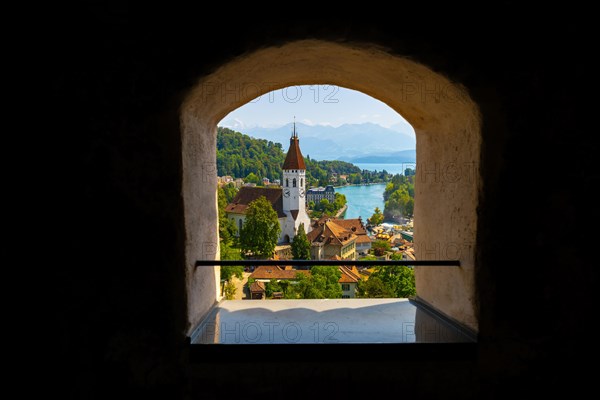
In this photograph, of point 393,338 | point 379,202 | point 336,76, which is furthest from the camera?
point 379,202

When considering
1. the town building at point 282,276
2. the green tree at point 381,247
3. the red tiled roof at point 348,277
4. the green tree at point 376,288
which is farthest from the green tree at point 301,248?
the green tree at point 376,288

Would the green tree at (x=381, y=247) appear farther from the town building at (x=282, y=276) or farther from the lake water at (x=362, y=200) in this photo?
the lake water at (x=362, y=200)

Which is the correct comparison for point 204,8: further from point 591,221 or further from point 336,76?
point 591,221

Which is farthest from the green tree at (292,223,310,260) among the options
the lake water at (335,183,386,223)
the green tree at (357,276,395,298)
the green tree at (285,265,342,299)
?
the green tree at (357,276,395,298)

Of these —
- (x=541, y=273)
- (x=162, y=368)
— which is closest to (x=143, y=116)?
(x=162, y=368)

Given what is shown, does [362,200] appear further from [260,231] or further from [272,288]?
[260,231]

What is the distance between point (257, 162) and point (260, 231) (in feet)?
14.3

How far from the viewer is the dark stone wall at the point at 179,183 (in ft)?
5.97

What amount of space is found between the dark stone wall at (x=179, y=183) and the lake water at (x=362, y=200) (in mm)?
4270

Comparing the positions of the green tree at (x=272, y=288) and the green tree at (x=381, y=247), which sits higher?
the green tree at (x=381, y=247)

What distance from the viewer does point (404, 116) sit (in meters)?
2.84

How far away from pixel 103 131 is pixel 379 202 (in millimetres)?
5304

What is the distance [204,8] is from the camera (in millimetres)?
1796

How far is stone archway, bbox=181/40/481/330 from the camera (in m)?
2.01
